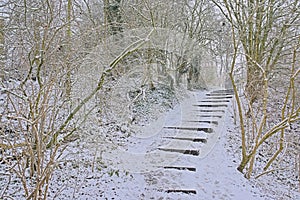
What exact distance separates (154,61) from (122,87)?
1.28m

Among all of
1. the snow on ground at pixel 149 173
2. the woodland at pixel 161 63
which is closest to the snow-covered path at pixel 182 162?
the snow on ground at pixel 149 173

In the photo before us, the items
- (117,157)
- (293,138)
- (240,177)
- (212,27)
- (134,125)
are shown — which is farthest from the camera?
(212,27)

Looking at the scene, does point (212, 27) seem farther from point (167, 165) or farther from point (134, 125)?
point (167, 165)

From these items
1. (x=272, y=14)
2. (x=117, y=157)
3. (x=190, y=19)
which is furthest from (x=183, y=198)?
(x=190, y=19)

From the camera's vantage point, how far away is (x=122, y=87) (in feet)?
20.2

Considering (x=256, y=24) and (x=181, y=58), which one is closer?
(x=256, y=24)

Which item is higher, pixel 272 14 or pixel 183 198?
pixel 272 14

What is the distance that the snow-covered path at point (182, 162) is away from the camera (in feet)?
11.1

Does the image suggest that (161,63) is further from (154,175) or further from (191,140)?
(154,175)

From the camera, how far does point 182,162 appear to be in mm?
4129

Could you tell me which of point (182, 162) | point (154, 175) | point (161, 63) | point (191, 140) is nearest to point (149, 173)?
point (154, 175)

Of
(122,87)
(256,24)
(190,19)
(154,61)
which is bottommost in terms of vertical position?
(122,87)

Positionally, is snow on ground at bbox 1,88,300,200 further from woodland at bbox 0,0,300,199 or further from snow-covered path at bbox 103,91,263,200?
woodland at bbox 0,0,300,199

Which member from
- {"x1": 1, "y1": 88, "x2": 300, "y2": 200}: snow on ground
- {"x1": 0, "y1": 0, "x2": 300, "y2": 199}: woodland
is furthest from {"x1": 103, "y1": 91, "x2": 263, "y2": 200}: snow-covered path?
{"x1": 0, "y1": 0, "x2": 300, "y2": 199}: woodland
